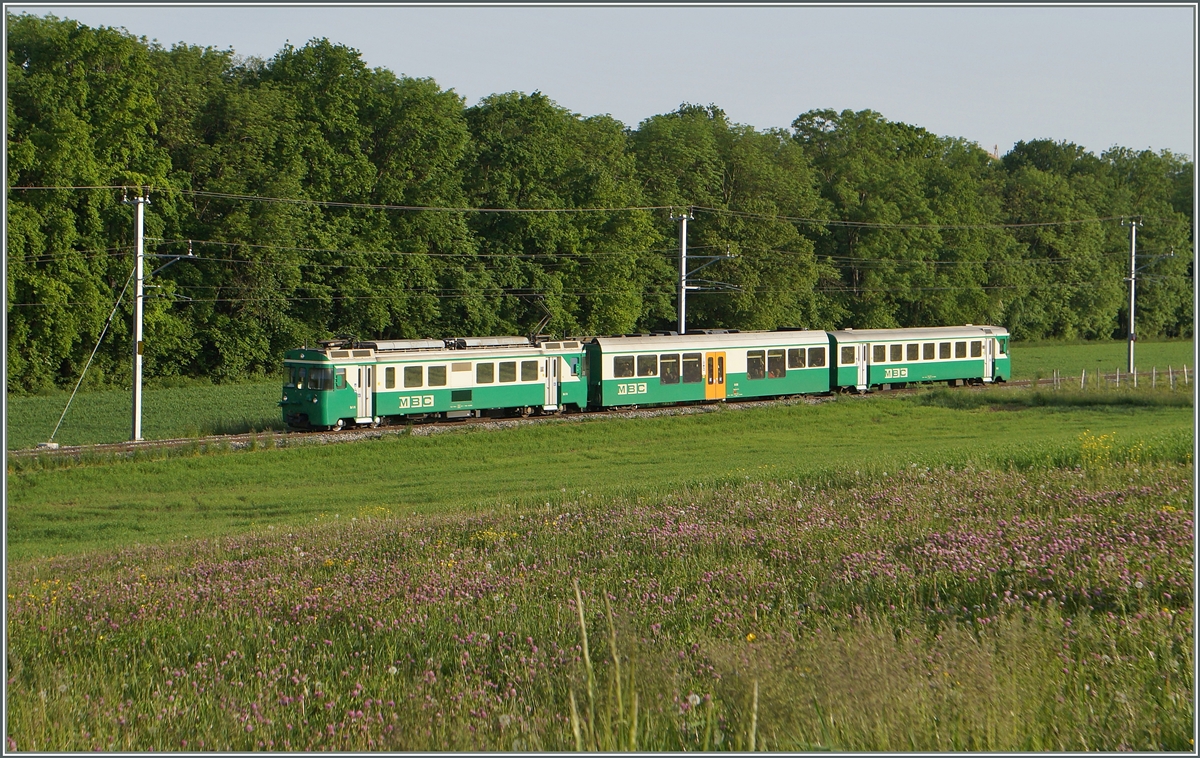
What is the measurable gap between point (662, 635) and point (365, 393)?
26.1 m

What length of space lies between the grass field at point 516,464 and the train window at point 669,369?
243 centimetres

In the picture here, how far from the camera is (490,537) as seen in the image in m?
12.4

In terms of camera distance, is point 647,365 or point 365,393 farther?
point 647,365

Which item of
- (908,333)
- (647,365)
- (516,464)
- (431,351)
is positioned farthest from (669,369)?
(908,333)

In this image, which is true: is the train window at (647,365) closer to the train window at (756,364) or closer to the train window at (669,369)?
the train window at (669,369)

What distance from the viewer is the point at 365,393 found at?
107 ft

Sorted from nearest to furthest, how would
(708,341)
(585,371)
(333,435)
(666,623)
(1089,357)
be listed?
(666,623) → (333,435) → (585,371) → (708,341) → (1089,357)

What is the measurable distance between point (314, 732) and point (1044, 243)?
9004cm

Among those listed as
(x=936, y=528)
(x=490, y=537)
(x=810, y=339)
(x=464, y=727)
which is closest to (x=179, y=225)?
(x=810, y=339)

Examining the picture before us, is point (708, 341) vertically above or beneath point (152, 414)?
above

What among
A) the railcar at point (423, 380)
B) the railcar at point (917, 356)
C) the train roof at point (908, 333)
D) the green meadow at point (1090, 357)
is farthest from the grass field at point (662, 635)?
the green meadow at point (1090, 357)

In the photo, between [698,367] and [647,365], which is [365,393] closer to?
[647,365]

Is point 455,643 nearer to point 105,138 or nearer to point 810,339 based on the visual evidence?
point 810,339

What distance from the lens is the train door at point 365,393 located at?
3244 cm
